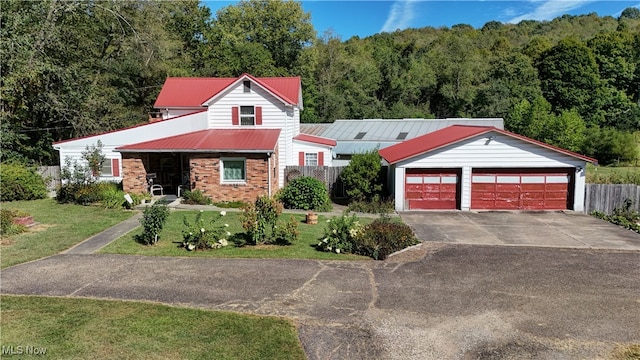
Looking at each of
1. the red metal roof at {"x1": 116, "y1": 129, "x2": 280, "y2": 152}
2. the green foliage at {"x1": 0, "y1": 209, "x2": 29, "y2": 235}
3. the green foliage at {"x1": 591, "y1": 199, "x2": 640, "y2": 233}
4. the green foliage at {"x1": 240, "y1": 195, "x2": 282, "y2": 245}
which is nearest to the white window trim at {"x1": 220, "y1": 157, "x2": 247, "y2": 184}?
the red metal roof at {"x1": 116, "y1": 129, "x2": 280, "y2": 152}

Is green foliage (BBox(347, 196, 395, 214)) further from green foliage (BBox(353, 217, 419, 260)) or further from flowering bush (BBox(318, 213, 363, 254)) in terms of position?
flowering bush (BBox(318, 213, 363, 254))

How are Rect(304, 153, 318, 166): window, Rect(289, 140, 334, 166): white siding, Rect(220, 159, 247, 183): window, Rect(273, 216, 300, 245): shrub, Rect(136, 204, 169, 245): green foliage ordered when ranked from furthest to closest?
Rect(304, 153, 318, 166): window, Rect(289, 140, 334, 166): white siding, Rect(220, 159, 247, 183): window, Rect(273, 216, 300, 245): shrub, Rect(136, 204, 169, 245): green foliage

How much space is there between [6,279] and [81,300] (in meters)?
2.81

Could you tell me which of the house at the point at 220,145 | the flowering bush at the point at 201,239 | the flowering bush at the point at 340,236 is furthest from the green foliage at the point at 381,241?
the house at the point at 220,145

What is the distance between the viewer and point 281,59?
185 feet

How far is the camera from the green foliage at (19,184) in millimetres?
21922

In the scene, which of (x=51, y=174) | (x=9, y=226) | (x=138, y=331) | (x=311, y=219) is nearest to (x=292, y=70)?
(x=51, y=174)

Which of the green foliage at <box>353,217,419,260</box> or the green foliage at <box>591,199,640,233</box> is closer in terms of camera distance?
the green foliage at <box>353,217,419,260</box>

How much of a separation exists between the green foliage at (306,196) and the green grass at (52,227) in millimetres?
6989

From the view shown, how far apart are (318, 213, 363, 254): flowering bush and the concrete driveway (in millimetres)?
3178

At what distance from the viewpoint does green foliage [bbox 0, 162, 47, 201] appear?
21.9 meters

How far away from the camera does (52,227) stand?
1617 cm

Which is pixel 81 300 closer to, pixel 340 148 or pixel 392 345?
pixel 392 345

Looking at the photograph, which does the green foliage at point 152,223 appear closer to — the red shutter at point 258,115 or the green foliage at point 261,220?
the green foliage at point 261,220
